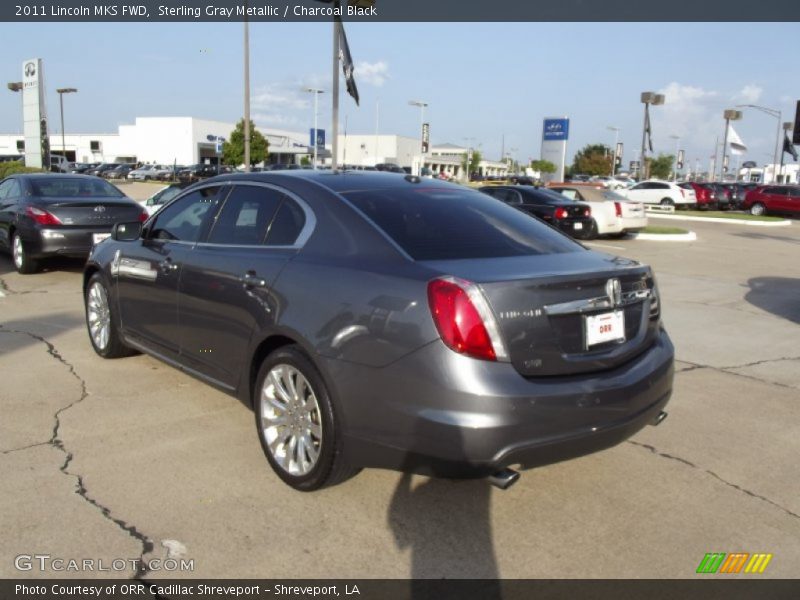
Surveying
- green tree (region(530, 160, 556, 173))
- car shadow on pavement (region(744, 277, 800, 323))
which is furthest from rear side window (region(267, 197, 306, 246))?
green tree (region(530, 160, 556, 173))

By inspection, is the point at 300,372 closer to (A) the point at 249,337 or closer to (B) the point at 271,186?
(A) the point at 249,337

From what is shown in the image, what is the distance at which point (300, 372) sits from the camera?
347 centimetres

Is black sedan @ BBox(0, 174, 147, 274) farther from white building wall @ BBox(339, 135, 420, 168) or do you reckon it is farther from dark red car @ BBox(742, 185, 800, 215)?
white building wall @ BBox(339, 135, 420, 168)

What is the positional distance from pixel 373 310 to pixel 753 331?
6.19 metres

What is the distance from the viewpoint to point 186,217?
4.86 metres

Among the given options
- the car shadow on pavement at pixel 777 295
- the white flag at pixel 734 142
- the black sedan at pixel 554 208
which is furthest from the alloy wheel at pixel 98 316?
the white flag at pixel 734 142

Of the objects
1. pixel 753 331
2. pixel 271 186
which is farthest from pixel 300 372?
pixel 753 331

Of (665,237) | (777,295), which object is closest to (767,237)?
(665,237)

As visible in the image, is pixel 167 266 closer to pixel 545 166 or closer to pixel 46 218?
pixel 46 218

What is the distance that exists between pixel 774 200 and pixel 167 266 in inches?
1407

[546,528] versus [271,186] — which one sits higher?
[271,186]

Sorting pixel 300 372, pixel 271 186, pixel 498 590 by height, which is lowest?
pixel 498 590

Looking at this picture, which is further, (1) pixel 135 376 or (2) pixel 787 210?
(2) pixel 787 210

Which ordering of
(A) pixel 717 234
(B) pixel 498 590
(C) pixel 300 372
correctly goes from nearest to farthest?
(B) pixel 498 590
(C) pixel 300 372
(A) pixel 717 234
